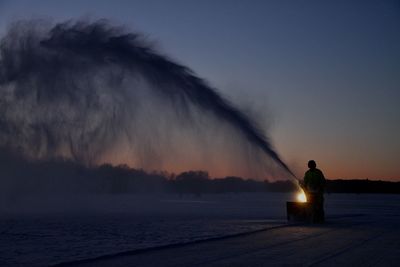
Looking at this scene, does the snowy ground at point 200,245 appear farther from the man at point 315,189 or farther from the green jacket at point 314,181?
the green jacket at point 314,181

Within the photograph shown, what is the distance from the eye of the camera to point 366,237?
1288cm

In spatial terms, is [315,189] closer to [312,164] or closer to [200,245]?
[312,164]

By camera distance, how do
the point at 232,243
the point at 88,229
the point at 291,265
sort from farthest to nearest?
the point at 88,229 < the point at 232,243 < the point at 291,265

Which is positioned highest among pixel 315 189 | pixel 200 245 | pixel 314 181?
pixel 314 181

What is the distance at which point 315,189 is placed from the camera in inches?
700

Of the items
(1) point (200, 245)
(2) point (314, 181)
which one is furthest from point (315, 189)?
(1) point (200, 245)

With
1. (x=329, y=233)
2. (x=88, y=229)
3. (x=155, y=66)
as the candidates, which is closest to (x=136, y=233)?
(x=88, y=229)

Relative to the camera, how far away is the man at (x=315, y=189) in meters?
17.5

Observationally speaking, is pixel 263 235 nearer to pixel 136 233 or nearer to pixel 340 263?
pixel 136 233

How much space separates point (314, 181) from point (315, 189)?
262 mm

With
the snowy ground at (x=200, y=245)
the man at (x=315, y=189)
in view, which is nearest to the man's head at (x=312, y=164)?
the man at (x=315, y=189)

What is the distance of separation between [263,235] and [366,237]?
2.35 m

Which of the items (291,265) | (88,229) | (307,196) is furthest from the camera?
(307,196)

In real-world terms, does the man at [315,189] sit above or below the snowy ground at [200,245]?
above
